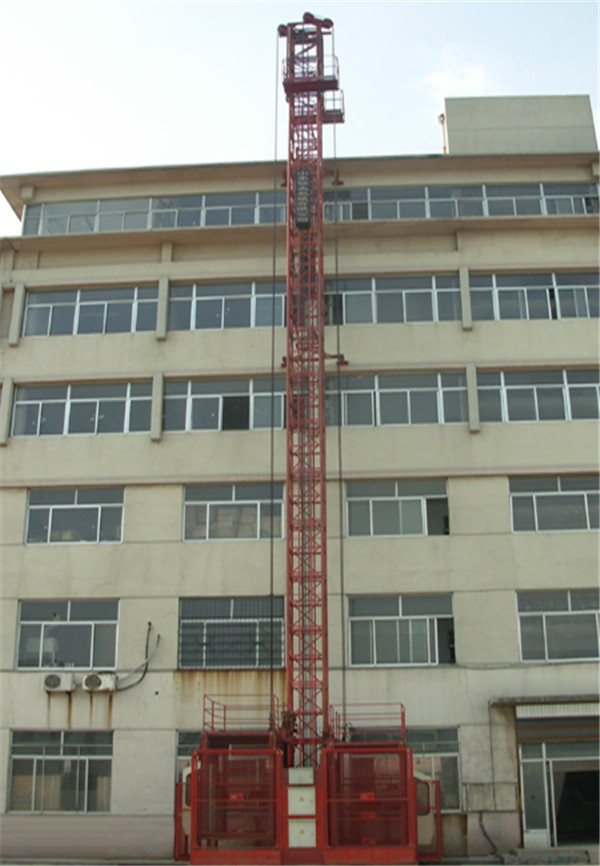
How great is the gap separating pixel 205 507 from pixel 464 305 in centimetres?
843

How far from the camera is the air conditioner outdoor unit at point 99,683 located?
20266mm

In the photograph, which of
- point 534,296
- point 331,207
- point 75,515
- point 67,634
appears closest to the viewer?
point 67,634

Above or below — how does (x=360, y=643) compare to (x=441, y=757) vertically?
above

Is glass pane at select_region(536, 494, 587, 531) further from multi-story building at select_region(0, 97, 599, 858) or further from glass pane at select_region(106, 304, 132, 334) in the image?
glass pane at select_region(106, 304, 132, 334)

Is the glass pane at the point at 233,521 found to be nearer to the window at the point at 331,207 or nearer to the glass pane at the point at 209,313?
the glass pane at the point at 209,313

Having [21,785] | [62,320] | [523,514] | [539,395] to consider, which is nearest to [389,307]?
[539,395]

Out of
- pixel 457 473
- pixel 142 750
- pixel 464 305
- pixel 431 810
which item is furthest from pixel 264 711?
pixel 464 305

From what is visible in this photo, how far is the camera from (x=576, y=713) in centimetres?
1928

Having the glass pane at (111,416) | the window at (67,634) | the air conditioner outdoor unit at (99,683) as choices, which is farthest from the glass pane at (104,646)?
the glass pane at (111,416)

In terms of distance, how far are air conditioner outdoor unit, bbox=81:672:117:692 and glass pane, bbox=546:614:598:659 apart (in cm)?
1018

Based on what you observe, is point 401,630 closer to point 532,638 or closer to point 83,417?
point 532,638

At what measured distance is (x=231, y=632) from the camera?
20812mm

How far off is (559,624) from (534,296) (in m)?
8.51

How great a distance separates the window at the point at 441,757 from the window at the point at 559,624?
8.56ft
